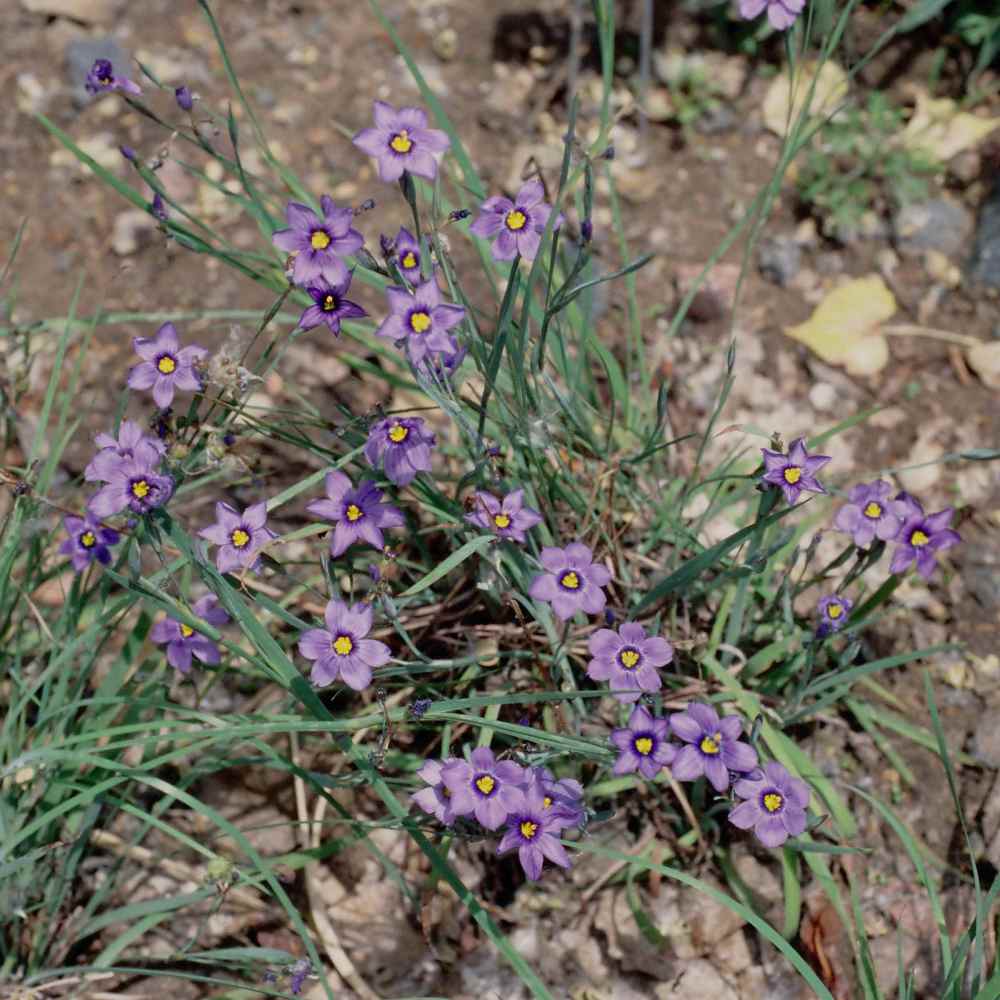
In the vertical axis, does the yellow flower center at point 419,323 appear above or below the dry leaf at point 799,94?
below


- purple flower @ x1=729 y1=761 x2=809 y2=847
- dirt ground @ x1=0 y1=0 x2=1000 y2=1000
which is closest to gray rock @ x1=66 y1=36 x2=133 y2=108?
dirt ground @ x1=0 y1=0 x2=1000 y2=1000

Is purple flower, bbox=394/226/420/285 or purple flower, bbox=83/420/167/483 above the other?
purple flower, bbox=394/226/420/285

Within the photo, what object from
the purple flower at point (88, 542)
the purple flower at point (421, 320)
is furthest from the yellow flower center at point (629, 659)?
the purple flower at point (88, 542)

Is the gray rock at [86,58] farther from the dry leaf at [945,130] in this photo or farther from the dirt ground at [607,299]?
the dry leaf at [945,130]

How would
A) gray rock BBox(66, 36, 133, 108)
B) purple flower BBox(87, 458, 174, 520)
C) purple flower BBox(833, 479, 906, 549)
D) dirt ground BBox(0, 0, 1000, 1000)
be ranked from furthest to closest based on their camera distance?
1. gray rock BBox(66, 36, 133, 108)
2. dirt ground BBox(0, 0, 1000, 1000)
3. purple flower BBox(833, 479, 906, 549)
4. purple flower BBox(87, 458, 174, 520)

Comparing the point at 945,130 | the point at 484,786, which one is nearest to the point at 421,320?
the point at 484,786

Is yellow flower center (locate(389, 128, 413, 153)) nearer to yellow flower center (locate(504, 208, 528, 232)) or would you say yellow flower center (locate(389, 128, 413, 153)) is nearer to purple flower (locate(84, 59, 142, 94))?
yellow flower center (locate(504, 208, 528, 232))

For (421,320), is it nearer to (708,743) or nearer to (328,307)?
(328,307)
